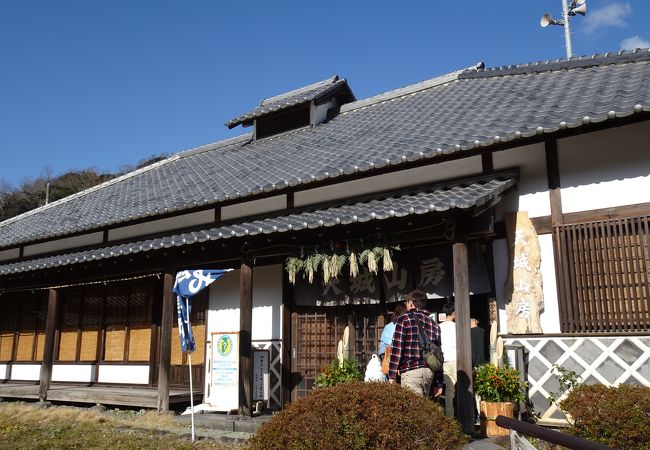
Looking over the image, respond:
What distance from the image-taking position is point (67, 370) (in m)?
14.9

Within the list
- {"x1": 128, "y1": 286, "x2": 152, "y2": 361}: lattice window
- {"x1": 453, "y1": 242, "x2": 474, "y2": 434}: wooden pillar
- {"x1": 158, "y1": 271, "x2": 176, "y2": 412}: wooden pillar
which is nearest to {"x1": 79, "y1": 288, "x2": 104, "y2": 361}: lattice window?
{"x1": 128, "y1": 286, "x2": 152, "y2": 361}: lattice window

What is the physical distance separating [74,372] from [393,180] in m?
10.2

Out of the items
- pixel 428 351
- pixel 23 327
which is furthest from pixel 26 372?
pixel 428 351

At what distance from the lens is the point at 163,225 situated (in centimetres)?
1291

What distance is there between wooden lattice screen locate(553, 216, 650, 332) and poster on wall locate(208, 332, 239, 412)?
5.57 meters

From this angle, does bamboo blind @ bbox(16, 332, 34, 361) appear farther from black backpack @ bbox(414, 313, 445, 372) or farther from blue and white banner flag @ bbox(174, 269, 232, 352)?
black backpack @ bbox(414, 313, 445, 372)

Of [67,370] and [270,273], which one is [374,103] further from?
[67,370]

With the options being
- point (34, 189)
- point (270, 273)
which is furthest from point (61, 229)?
point (34, 189)

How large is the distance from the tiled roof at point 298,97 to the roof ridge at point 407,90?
80 centimetres

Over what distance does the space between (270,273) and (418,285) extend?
3.50 m

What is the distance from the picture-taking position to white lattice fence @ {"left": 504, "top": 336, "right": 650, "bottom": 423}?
7.27 m

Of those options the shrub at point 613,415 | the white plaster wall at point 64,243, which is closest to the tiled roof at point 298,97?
the white plaster wall at point 64,243

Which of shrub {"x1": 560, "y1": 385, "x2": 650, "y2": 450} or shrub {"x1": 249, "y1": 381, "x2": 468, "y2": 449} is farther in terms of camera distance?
shrub {"x1": 560, "y1": 385, "x2": 650, "y2": 450}

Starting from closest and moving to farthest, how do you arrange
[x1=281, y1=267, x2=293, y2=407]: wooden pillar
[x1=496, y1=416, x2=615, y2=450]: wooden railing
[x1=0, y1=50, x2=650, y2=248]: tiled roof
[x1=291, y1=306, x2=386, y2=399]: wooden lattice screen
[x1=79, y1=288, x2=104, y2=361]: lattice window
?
[x1=496, y1=416, x2=615, y2=450]: wooden railing → [x1=0, y1=50, x2=650, y2=248]: tiled roof → [x1=291, y1=306, x2=386, y2=399]: wooden lattice screen → [x1=281, y1=267, x2=293, y2=407]: wooden pillar → [x1=79, y1=288, x2=104, y2=361]: lattice window
